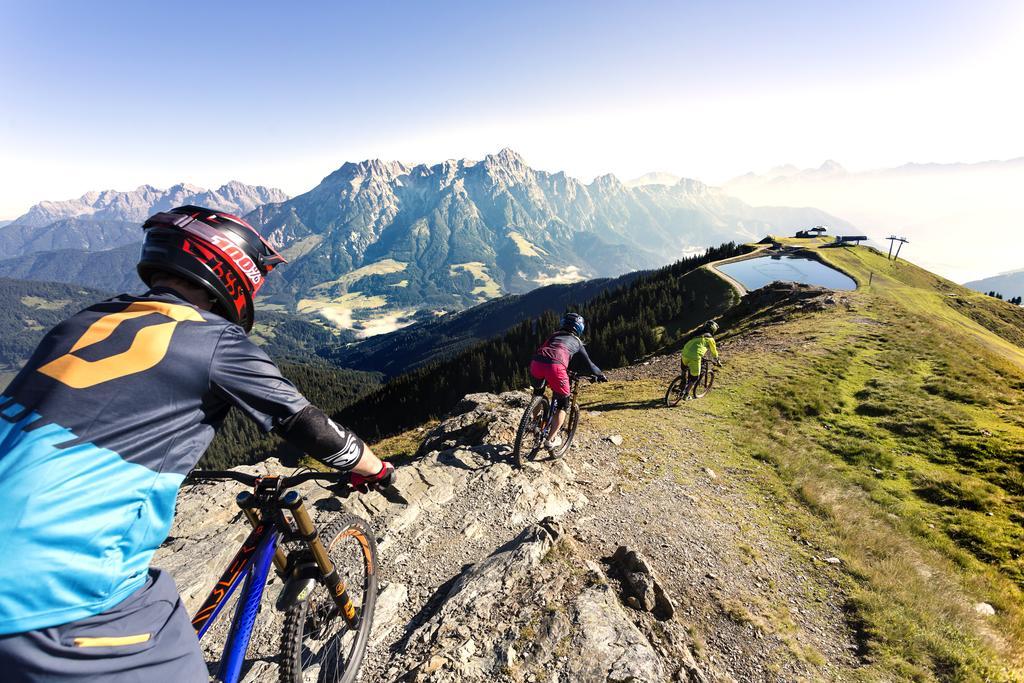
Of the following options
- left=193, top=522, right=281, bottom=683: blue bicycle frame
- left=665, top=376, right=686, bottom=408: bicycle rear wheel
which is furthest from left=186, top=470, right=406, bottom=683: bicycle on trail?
left=665, top=376, right=686, bottom=408: bicycle rear wheel

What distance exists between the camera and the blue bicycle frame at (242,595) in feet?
→ 12.9

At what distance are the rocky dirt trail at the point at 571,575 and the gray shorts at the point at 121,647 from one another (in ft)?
11.4

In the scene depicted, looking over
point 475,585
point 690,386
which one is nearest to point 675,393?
point 690,386

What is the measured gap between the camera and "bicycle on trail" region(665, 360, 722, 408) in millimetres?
19078

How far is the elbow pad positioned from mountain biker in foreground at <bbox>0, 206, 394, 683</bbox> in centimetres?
2

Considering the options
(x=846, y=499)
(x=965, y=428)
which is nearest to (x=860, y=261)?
(x=965, y=428)

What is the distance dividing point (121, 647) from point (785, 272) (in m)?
70.6

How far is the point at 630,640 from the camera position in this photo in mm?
5941

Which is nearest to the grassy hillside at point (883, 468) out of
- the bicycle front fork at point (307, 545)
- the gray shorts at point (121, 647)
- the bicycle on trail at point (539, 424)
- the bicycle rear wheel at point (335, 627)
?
the bicycle on trail at point (539, 424)

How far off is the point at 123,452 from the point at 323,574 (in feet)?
9.97

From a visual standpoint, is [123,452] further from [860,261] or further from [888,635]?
[860,261]

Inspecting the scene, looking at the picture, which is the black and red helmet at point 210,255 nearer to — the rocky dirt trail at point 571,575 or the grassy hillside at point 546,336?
the rocky dirt trail at point 571,575

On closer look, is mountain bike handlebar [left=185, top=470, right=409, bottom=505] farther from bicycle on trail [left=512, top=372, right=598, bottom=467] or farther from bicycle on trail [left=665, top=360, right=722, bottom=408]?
bicycle on trail [left=665, top=360, right=722, bottom=408]

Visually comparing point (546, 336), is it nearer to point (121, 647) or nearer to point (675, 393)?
point (675, 393)
